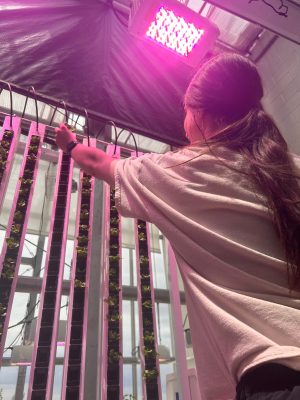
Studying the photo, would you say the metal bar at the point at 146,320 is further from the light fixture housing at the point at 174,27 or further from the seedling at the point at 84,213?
the light fixture housing at the point at 174,27

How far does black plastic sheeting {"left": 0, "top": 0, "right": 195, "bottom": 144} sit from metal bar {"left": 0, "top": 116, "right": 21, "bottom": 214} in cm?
20

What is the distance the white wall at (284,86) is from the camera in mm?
2404

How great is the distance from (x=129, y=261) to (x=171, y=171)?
337 cm

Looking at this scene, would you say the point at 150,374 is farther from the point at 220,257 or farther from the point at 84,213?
the point at 220,257

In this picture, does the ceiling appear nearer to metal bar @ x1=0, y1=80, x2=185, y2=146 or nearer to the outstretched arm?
metal bar @ x1=0, y1=80, x2=185, y2=146

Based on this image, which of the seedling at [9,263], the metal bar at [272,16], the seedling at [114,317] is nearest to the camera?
the seedling at [9,263]

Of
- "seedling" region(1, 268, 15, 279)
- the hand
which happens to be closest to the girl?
the hand

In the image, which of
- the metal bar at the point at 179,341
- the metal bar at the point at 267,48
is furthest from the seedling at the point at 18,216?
the metal bar at the point at 267,48

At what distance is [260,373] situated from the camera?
1.39ft

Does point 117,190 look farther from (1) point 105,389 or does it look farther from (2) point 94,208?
(2) point 94,208

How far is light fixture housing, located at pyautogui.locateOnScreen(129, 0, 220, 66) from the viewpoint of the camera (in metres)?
1.83

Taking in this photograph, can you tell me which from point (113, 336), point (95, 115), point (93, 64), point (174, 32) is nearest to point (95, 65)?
point (93, 64)

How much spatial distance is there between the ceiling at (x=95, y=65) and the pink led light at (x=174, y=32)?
131 mm

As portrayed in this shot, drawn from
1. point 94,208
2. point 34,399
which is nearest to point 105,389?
point 34,399
